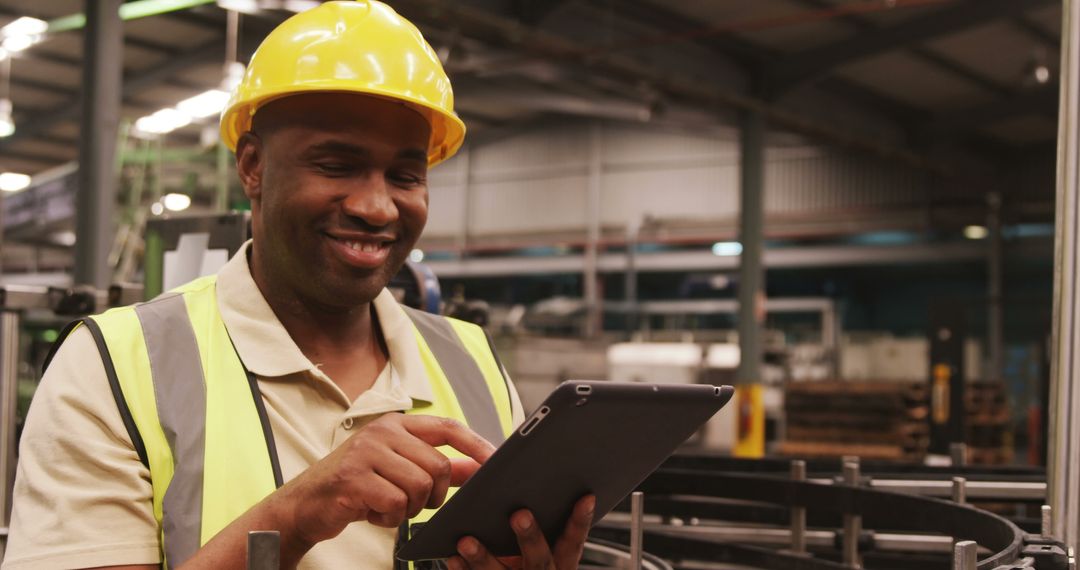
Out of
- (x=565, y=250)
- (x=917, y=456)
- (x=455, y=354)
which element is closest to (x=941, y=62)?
(x=917, y=456)

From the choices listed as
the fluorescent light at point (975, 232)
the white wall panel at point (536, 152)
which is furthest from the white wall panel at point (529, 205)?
the fluorescent light at point (975, 232)

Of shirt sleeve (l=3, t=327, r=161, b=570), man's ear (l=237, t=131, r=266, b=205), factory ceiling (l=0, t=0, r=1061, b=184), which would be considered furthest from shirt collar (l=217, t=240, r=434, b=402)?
factory ceiling (l=0, t=0, r=1061, b=184)

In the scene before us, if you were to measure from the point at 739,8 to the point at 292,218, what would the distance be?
10.6 m

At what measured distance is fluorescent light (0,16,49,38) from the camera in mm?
10992

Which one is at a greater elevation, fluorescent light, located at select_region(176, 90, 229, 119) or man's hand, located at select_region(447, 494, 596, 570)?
fluorescent light, located at select_region(176, 90, 229, 119)

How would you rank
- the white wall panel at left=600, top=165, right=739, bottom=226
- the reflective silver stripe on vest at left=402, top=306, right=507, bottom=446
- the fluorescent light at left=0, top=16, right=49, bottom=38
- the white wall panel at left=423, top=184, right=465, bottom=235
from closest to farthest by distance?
the reflective silver stripe on vest at left=402, top=306, right=507, bottom=446 < the fluorescent light at left=0, top=16, right=49, bottom=38 < the white wall panel at left=600, top=165, right=739, bottom=226 < the white wall panel at left=423, top=184, right=465, bottom=235

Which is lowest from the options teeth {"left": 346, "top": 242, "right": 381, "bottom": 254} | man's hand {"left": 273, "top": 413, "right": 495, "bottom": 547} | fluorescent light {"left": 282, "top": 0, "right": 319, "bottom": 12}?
man's hand {"left": 273, "top": 413, "right": 495, "bottom": 547}

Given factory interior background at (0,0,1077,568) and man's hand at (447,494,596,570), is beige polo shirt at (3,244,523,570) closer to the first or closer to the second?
man's hand at (447,494,596,570)

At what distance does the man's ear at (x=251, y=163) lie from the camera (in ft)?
5.13

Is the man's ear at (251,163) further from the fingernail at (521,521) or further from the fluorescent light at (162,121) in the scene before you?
the fluorescent light at (162,121)

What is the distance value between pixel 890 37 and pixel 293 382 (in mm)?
10961

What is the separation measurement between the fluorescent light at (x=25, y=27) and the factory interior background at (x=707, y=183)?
1.3 inches

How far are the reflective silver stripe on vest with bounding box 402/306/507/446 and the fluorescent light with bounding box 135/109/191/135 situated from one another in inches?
426

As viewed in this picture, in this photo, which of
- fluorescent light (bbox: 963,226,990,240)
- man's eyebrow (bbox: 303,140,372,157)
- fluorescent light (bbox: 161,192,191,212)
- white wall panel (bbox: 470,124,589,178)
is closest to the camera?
man's eyebrow (bbox: 303,140,372,157)
